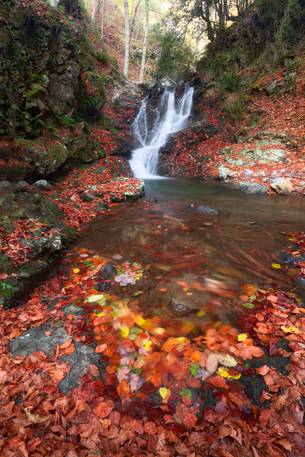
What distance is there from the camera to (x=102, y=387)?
2182mm

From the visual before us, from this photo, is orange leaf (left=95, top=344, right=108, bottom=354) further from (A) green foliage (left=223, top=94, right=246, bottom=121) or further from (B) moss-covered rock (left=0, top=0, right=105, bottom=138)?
(A) green foliage (left=223, top=94, right=246, bottom=121)

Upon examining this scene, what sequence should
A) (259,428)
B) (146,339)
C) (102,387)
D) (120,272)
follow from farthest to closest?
(120,272) → (146,339) → (102,387) → (259,428)

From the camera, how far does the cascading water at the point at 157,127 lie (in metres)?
13.2

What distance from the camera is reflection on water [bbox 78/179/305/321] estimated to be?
3.23 metres

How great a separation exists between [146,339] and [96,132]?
37.9ft

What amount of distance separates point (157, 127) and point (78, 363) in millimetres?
15458

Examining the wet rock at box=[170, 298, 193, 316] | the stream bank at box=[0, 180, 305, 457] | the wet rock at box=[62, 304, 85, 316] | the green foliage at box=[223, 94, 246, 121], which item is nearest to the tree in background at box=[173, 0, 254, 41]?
the green foliage at box=[223, 94, 246, 121]

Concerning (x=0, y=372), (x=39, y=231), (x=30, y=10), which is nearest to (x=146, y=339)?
(x=0, y=372)

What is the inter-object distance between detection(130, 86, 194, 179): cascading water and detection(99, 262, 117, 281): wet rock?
920 cm

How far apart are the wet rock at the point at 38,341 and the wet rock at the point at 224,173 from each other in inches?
380

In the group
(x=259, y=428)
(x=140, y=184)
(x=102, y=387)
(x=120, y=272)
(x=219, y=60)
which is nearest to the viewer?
(x=259, y=428)

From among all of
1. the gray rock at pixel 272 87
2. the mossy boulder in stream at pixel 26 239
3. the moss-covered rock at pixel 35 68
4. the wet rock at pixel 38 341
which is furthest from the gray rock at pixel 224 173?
the wet rock at pixel 38 341

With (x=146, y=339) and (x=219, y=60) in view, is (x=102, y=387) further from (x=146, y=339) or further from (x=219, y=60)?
(x=219, y=60)

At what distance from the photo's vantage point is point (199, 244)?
4727 millimetres
